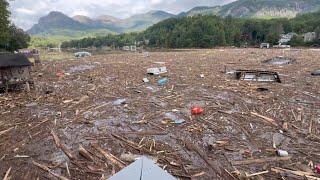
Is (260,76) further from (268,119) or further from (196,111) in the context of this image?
(196,111)

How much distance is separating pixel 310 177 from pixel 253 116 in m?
4.84

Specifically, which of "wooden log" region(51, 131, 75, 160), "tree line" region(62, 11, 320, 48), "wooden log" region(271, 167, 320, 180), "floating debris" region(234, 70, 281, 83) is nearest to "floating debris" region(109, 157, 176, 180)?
"wooden log" region(271, 167, 320, 180)

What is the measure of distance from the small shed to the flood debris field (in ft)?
3.08

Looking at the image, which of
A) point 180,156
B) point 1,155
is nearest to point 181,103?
point 180,156

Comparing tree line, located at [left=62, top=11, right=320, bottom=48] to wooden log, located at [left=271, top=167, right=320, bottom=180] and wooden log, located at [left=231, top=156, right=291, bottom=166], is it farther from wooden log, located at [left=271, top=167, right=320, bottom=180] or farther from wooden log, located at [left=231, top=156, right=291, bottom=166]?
wooden log, located at [left=271, top=167, right=320, bottom=180]

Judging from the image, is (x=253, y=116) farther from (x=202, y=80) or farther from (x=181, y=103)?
(x=202, y=80)

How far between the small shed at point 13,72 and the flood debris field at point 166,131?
0.94 m

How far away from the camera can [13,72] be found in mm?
17766

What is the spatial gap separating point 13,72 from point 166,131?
1108cm

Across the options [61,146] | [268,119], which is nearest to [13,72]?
[61,146]

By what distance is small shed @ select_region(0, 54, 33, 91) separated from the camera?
17484mm

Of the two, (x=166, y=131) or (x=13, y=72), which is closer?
(x=166, y=131)

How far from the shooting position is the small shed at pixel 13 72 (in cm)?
1748

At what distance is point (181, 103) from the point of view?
47.6 feet
